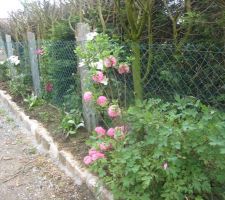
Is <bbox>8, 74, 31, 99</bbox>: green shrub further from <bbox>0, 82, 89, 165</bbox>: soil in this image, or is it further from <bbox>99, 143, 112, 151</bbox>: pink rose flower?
<bbox>99, 143, 112, 151</bbox>: pink rose flower

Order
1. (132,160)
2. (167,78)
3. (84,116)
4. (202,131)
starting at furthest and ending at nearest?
(84,116) < (167,78) < (132,160) < (202,131)

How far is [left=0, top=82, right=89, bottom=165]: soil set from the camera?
14.1 feet

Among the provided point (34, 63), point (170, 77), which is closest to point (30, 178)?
point (170, 77)

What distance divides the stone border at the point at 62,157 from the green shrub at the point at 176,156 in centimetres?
53

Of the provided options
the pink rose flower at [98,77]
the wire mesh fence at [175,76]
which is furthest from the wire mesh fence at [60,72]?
the pink rose flower at [98,77]

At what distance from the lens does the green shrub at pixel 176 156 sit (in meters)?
2.25

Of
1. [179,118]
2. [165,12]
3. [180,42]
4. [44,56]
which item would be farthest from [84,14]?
[179,118]

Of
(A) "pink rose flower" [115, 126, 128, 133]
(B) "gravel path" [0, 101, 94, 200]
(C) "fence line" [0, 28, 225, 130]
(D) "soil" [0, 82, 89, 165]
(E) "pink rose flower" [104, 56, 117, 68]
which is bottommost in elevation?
(B) "gravel path" [0, 101, 94, 200]

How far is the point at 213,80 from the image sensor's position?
11.9ft

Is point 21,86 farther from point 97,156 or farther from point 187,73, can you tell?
point 97,156

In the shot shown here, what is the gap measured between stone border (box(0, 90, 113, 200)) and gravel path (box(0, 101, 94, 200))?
0.08m

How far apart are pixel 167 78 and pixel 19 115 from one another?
3472mm

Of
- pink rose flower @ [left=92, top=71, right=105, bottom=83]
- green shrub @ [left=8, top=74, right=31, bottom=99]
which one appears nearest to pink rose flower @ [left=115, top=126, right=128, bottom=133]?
pink rose flower @ [left=92, top=71, right=105, bottom=83]

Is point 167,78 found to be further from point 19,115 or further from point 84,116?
point 19,115
